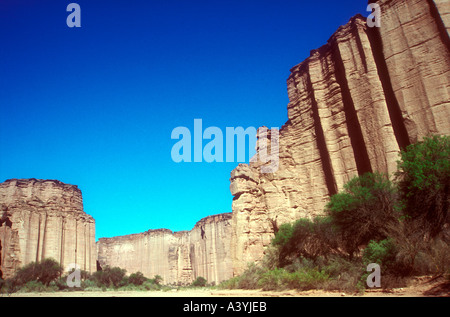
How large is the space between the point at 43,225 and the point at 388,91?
56789 mm

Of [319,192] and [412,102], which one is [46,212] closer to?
[319,192]

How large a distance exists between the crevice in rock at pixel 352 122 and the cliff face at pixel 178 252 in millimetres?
59274

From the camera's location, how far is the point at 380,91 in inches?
786

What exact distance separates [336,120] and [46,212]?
176 feet

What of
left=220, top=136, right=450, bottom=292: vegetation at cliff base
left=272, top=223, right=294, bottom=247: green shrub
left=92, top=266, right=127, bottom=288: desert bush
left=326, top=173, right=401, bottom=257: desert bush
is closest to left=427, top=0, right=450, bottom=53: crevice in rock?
left=220, top=136, right=450, bottom=292: vegetation at cliff base

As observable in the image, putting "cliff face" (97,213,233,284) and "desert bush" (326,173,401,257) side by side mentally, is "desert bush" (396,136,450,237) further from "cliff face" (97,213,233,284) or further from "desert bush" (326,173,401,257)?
"cliff face" (97,213,233,284)

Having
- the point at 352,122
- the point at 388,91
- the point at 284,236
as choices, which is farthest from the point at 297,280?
the point at 388,91

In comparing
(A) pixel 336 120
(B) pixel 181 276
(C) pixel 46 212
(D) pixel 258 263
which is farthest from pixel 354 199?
(B) pixel 181 276

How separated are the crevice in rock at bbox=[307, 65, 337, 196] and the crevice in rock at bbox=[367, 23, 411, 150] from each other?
4.85 meters

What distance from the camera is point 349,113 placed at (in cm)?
2239

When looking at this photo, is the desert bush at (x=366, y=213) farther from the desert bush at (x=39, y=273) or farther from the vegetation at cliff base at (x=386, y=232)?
the desert bush at (x=39, y=273)

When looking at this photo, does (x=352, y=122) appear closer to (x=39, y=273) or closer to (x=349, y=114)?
(x=349, y=114)

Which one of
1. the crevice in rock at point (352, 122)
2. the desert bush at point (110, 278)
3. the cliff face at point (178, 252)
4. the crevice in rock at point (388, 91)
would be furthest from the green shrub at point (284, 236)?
the cliff face at point (178, 252)
